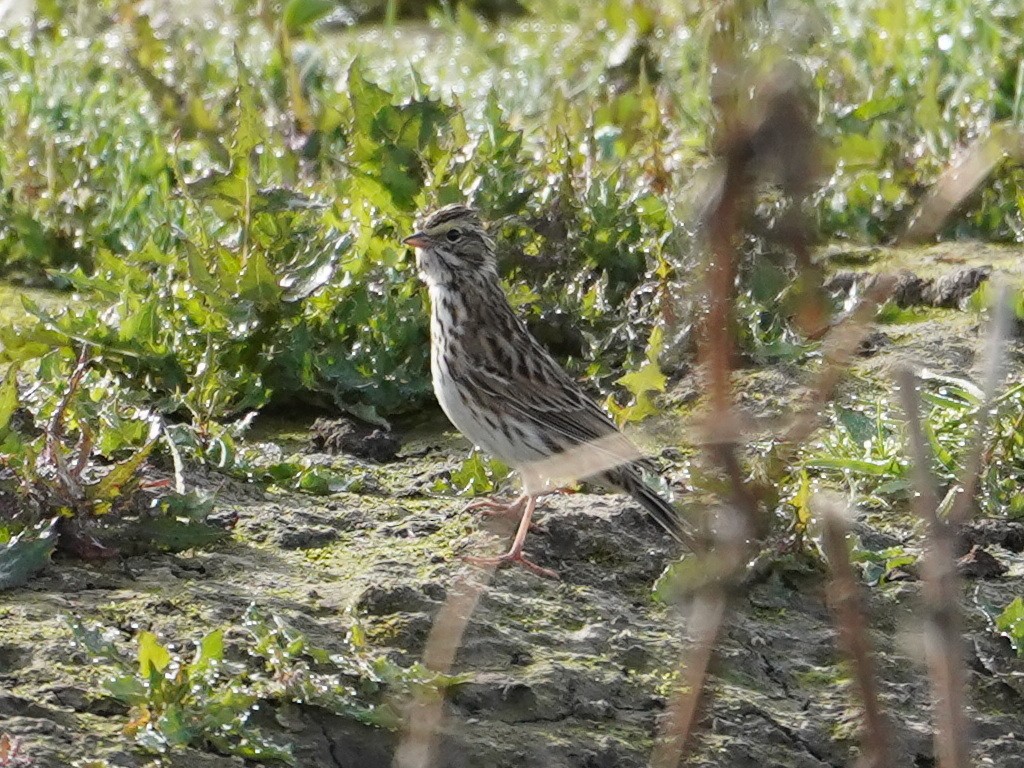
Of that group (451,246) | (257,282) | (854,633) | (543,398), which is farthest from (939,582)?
(451,246)

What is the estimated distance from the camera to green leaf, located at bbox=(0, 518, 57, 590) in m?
4.16

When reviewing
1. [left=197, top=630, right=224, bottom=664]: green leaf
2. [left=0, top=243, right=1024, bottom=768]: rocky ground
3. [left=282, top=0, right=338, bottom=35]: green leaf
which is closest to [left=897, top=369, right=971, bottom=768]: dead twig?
[left=0, top=243, right=1024, bottom=768]: rocky ground

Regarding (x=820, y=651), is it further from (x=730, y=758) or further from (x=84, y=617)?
(x=84, y=617)

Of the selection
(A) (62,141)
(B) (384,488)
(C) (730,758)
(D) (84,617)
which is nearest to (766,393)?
(B) (384,488)

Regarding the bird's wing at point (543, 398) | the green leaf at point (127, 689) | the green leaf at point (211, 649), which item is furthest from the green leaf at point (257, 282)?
the green leaf at point (127, 689)

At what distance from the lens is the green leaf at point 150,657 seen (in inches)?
144

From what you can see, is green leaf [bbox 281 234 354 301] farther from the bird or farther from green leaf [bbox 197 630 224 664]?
green leaf [bbox 197 630 224 664]

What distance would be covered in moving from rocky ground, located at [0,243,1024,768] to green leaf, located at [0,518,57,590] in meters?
0.05

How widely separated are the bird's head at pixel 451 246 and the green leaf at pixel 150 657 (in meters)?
2.26

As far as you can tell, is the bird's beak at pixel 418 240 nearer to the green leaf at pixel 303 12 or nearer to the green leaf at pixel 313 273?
the green leaf at pixel 313 273

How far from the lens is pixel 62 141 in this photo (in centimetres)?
705

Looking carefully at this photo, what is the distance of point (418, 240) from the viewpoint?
582 cm

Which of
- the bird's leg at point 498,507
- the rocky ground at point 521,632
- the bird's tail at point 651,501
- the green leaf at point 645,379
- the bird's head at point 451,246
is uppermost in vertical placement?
the bird's head at point 451,246

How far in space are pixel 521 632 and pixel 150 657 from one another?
1.05m
